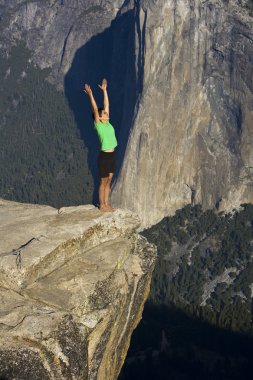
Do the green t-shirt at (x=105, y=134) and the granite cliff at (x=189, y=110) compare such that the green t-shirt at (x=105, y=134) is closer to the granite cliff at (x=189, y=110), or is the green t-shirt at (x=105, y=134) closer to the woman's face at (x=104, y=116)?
the woman's face at (x=104, y=116)

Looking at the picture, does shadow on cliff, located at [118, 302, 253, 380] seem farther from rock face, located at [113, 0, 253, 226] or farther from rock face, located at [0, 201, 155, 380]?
rock face, located at [113, 0, 253, 226]

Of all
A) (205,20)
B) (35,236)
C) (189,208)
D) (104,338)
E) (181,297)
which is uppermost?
(205,20)

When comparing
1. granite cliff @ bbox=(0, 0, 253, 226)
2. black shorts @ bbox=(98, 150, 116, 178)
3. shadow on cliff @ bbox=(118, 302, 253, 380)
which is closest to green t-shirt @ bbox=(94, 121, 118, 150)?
black shorts @ bbox=(98, 150, 116, 178)

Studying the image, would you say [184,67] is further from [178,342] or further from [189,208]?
[178,342]

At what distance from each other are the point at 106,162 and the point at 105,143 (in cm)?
114

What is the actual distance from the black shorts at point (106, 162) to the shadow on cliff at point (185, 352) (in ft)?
117

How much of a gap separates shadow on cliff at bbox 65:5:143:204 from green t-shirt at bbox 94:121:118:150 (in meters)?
95.0

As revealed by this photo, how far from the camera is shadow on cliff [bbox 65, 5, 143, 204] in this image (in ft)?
435

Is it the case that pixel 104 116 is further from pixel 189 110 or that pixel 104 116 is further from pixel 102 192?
pixel 189 110

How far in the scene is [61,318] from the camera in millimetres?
21719

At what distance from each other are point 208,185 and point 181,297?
3069cm

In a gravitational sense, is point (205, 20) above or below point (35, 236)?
above

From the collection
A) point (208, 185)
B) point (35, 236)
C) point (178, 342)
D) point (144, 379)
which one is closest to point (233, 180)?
point (208, 185)

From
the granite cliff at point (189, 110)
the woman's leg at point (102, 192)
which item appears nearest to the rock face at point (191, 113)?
the granite cliff at point (189, 110)
